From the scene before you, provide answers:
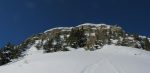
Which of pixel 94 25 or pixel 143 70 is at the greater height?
pixel 94 25

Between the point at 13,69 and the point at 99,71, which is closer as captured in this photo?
the point at 99,71

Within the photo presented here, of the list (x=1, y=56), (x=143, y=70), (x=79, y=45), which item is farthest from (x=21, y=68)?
(x=79, y=45)

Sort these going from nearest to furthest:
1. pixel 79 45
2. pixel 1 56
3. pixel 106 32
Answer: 1. pixel 1 56
2. pixel 79 45
3. pixel 106 32

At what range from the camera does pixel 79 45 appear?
72.9 meters

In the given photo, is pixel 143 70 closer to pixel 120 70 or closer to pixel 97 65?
pixel 120 70

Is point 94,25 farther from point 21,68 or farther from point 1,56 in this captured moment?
point 21,68

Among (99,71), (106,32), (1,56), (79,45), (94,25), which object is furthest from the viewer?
(94,25)

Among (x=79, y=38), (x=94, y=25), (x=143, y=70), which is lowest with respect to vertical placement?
(x=143, y=70)

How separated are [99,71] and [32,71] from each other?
12.5 feet

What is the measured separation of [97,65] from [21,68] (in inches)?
188

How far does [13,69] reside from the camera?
1766 cm

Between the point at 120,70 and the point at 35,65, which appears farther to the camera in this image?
the point at 35,65

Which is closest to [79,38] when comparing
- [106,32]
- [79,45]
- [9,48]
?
[79,45]

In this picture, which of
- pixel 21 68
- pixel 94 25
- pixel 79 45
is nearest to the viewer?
pixel 21 68
